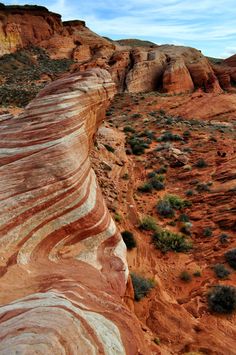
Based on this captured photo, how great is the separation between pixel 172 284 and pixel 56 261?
513 cm

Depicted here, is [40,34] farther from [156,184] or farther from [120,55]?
[156,184]

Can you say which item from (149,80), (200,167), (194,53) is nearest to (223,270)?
(200,167)

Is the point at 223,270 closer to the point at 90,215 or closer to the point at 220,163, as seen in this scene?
the point at 90,215

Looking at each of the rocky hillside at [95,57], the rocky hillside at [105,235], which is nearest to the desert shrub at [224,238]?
the rocky hillside at [105,235]

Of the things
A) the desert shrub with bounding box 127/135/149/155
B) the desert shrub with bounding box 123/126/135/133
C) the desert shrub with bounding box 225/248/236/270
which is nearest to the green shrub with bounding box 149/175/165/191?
the desert shrub with bounding box 127/135/149/155

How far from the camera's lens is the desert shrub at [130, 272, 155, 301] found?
8.55 m

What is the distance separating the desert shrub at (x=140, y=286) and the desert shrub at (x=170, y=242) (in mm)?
3005

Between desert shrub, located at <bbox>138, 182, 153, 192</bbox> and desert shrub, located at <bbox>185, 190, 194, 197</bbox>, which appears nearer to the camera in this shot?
desert shrub, located at <bbox>185, 190, 194, 197</bbox>

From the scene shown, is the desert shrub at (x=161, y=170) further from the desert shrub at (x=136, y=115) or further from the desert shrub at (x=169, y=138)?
the desert shrub at (x=136, y=115)

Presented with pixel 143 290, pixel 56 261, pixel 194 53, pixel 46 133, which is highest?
pixel 194 53

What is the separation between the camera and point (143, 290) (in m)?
8.78

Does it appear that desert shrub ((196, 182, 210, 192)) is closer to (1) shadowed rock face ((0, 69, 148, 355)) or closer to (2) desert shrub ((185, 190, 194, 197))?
(2) desert shrub ((185, 190, 194, 197))

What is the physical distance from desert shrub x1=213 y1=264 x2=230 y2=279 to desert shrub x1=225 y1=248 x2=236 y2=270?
380 millimetres

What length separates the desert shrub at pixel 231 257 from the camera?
11000mm
